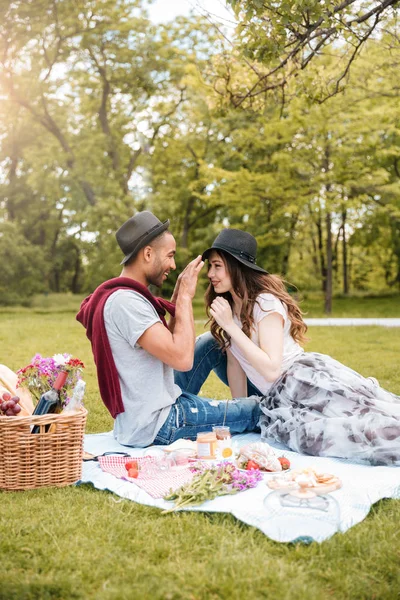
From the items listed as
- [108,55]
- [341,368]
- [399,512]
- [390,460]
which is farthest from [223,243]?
[108,55]

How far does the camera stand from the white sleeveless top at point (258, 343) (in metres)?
4.50

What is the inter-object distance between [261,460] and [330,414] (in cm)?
66

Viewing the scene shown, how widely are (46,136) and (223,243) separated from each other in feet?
85.1

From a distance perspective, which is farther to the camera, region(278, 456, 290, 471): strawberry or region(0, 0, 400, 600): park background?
region(278, 456, 290, 471): strawberry

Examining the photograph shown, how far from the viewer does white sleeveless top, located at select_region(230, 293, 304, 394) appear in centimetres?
450

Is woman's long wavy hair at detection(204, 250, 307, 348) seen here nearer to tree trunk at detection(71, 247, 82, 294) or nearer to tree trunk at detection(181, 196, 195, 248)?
tree trunk at detection(181, 196, 195, 248)

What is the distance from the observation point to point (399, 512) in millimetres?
3289

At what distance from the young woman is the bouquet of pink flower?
1.05 meters

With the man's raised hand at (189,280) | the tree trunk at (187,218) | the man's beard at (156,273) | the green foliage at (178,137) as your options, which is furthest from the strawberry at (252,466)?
the tree trunk at (187,218)

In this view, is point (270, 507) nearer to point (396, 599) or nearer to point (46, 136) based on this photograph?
point (396, 599)

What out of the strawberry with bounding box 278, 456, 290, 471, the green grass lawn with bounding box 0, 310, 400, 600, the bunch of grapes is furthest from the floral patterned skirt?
the bunch of grapes

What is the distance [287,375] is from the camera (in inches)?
179

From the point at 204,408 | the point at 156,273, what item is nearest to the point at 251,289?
the point at 156,273

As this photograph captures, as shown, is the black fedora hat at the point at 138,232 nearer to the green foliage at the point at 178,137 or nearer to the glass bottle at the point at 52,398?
the glass bottle at the point at 52,398
